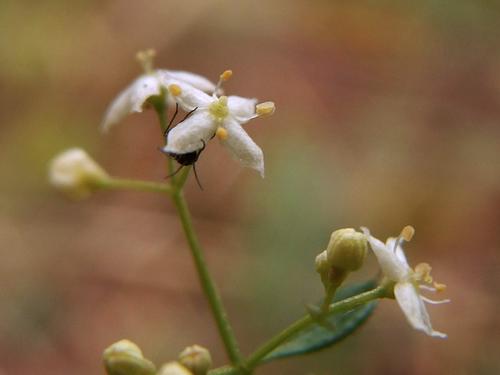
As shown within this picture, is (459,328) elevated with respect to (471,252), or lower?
lower

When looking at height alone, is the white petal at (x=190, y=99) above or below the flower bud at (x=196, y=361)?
above

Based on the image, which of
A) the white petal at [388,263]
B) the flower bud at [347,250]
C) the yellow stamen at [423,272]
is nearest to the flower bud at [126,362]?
the flower bud at [347,250]

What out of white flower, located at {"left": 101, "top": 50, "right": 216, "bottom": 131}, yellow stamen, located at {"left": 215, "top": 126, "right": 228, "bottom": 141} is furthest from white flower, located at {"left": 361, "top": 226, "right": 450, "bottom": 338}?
white flower, located at {"left": 101, "top": 50, "right": 216, "bottom": 131}

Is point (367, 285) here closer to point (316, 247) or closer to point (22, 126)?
point (316, 247)

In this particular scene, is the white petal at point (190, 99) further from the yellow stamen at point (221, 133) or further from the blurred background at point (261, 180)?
the blurred background at point (261, 180)

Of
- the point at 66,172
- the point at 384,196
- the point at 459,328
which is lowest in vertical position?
the point at 459,328

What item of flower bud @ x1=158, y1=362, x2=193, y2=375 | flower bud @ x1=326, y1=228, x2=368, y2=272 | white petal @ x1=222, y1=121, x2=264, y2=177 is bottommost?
flower bud @ x1=158, y1=362, x2=193, y2=375

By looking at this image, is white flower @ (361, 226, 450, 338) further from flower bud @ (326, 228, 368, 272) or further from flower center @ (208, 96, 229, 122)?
flower center @ (208, 96, 229, 122)

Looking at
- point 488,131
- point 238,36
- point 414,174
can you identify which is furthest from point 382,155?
point 238,36
